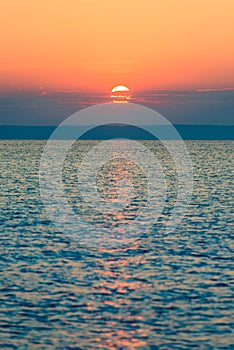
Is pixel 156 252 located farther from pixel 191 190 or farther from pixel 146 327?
pixel 191 190

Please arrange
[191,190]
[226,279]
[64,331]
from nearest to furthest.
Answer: [64,331]
[226,279]
[191,190]

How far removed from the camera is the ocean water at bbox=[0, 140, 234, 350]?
108ft

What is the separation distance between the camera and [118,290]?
4141 cm

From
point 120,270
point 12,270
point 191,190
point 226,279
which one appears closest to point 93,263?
point 120,270

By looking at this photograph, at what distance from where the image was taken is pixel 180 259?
1981 inches

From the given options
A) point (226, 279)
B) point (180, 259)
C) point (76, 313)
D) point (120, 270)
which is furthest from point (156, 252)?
point (76, 313)

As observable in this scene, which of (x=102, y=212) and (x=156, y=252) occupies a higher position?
(x=102, y=212)

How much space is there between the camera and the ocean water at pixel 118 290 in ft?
108

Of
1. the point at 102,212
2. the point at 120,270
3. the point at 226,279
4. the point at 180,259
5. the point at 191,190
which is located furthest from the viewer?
the point at 191,190

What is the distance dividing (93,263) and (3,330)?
16128mm

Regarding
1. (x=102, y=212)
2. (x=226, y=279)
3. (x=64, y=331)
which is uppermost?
(x=102, y=212)

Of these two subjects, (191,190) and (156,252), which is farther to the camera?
(191,190)

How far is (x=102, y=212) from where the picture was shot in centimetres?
8019

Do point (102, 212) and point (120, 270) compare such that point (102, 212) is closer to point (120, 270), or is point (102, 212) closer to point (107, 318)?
point (120, 270)
